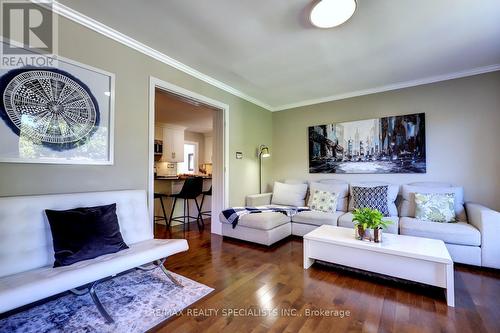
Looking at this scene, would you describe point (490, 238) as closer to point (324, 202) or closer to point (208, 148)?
point (324, 202)

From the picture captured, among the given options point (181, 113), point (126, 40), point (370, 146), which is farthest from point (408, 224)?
point (181, 113)

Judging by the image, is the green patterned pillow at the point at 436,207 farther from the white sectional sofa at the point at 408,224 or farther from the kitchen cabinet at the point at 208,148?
the kitchen cabinet at the point at 208,148

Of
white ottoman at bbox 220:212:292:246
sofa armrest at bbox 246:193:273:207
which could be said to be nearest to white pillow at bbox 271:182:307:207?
sofa armrest at bbox 246:193:273:207

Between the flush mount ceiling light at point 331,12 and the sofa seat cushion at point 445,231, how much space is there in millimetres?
2442

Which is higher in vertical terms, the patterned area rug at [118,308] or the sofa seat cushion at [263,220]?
the sofa seat cushion at [263,220]

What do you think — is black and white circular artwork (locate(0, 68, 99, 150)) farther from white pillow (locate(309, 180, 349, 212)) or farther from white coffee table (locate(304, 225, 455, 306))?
white pillow (locate(309, 180, 349, 212))

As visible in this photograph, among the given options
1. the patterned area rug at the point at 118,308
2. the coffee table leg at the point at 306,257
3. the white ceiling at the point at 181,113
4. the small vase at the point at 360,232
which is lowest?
the patterned area rug at the point at 118,308

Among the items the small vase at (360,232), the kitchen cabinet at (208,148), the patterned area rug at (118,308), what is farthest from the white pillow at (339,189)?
the kitchen cabinet at (208,148)

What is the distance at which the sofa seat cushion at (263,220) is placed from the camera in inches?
126

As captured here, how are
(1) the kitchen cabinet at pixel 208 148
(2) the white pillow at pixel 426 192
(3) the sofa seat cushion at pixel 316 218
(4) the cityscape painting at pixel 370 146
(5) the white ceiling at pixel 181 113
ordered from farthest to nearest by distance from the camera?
(1) the kitchen cabinet at pixel 208 148 → (5) the white ceiling at pixel 181 113 → (4) the cityscape painting at pixel 370 146 → (3) the sofa seat cushion at pixel 316 218 → (2) the white pillow at pixel 426 192

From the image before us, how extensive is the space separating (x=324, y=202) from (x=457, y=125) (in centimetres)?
219

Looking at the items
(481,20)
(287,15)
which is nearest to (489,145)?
(481,20)

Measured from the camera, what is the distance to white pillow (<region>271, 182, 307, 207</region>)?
4176 millimetres

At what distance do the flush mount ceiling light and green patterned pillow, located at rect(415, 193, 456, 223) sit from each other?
2499 mm
